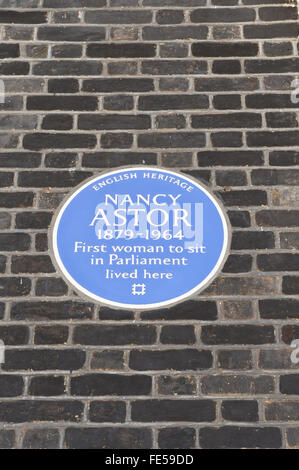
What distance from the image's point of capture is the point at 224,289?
264 cm

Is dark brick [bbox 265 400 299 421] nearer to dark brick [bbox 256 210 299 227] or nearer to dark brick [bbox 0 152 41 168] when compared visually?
dark brick [bbox 256 210 299 227]

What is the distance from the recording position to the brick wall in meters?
2.42

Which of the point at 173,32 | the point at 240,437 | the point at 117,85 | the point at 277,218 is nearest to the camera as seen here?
the point at 240,437

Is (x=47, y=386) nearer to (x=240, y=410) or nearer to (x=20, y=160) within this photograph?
(x=240, y=410)

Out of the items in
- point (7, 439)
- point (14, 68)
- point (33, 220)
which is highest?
point (14, 68)

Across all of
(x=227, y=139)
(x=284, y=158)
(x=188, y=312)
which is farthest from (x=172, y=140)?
(x=188, y=312)

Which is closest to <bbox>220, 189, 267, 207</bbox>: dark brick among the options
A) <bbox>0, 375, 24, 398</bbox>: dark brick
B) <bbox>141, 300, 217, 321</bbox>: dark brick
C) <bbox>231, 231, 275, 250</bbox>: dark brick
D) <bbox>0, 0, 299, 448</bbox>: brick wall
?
<bbox>0, 0, 299, 448</bbox>: brick wall

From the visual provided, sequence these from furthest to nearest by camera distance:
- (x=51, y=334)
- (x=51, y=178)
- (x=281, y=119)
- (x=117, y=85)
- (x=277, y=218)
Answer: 1. (x=117, y=85)
2. (x=281, y=119)
3. (x=51, y=178)
4. (x=277, y=218)
5. (x=51, y=334)

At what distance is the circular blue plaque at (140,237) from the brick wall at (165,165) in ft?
0.20

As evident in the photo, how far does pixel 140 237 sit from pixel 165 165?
→ 40cm

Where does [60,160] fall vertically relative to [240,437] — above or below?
above

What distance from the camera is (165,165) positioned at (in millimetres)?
2918
